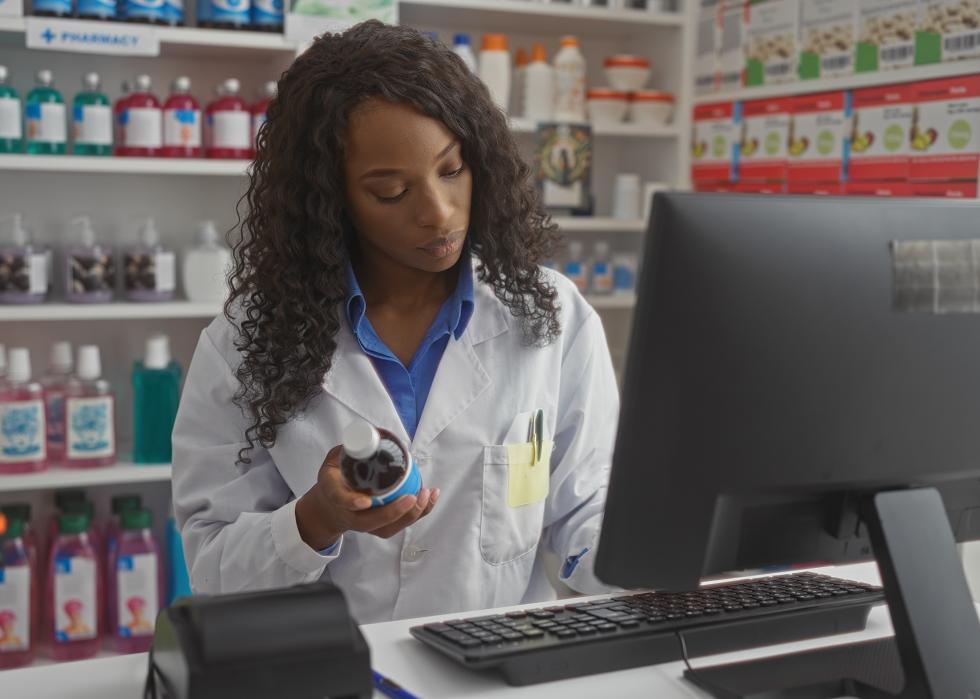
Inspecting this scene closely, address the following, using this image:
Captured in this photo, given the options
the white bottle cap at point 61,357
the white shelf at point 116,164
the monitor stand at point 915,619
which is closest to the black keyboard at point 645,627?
the monitor stand at point 915,619

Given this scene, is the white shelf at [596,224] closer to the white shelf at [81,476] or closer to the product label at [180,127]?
the product label at [180,127]

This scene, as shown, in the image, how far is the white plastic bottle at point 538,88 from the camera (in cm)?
298

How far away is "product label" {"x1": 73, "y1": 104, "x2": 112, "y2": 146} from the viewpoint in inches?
97.5

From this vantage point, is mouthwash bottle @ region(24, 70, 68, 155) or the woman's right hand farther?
Answer: mouthwash bottle @ region(24, 70, 68, 155)

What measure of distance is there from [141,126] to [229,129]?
0.20 metres

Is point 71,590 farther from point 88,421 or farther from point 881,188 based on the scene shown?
point 881,188

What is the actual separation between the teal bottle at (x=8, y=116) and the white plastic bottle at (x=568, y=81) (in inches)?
54.3

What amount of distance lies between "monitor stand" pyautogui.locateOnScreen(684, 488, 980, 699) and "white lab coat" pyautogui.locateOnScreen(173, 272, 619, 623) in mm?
368

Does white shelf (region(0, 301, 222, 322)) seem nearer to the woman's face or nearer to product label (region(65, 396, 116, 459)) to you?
product label (region(65, 396, 116, 459))

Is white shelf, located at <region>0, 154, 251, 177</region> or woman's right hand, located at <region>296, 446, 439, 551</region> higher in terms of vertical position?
white shelf, located at <region>0, 154, 251, 177</region>

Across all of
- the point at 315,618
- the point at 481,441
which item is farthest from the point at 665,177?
the point at 315,618

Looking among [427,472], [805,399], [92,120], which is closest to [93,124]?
[92,120]

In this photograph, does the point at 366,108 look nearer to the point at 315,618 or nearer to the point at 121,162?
the point at 315,618

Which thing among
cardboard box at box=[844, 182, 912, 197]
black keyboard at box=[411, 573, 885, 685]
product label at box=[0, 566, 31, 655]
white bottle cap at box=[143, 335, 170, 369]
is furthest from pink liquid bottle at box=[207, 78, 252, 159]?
black keyboard at box=[411, 573, 885, 685]
